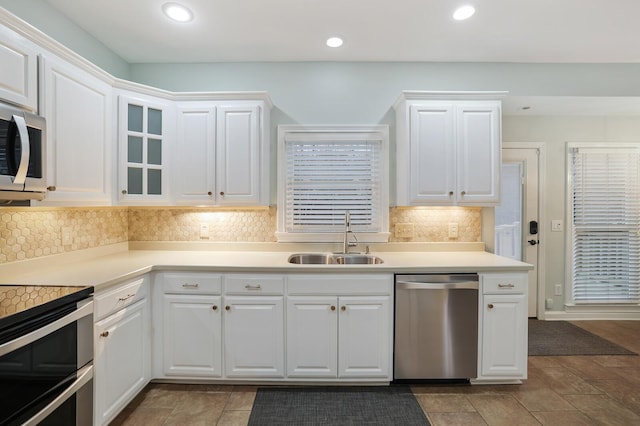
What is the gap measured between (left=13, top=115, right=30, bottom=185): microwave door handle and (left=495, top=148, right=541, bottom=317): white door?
4.12m

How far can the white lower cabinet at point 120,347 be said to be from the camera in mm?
1792

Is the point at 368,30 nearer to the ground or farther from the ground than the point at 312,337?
farther from the ground

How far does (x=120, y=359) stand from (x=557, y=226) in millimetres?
4489

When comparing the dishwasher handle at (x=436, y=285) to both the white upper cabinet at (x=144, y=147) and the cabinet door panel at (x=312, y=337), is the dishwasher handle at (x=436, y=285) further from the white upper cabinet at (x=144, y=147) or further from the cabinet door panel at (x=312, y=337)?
the white upper cabinet at (x=144, y=147)

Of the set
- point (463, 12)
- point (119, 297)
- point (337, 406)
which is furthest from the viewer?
point (463, 12)

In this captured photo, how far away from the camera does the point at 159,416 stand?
6.68 ft

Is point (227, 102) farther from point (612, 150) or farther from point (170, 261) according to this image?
point (612, 150)

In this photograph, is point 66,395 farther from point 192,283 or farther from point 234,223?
point 234,223

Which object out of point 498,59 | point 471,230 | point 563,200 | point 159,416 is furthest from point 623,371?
point 159,416

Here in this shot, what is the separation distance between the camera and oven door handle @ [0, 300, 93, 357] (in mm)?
1217

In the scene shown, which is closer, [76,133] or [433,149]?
[76,133]

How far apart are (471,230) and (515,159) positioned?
1277mm

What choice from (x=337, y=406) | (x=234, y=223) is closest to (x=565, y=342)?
(x=337, y=406)

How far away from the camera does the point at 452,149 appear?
2.67 meters
